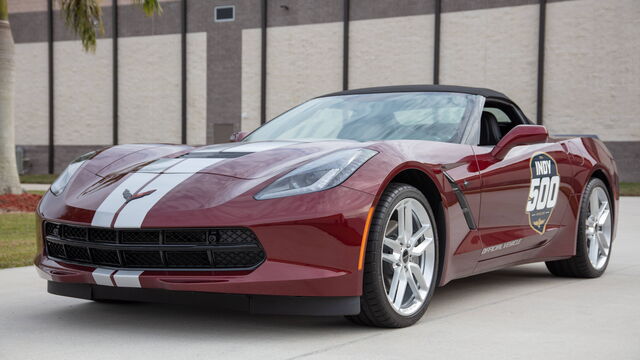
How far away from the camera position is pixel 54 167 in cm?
3138

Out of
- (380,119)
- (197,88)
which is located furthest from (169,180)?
(197,88)

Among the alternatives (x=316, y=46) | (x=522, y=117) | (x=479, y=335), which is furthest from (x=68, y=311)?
(x=316, y=46)

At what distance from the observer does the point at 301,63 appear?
89.8 ft

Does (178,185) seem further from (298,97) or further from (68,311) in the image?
(298,97)

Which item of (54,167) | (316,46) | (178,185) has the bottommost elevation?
(54,167)

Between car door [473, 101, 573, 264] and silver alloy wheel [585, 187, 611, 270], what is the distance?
51 centimetres

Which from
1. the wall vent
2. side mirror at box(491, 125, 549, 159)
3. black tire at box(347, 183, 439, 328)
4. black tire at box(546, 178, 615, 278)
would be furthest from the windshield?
the wall vent

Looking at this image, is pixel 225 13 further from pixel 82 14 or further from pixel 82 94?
pixel 82 14

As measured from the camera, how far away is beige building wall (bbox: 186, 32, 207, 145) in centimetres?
2902

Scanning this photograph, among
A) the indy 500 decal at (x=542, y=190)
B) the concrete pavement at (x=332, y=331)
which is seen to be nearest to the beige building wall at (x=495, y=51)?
the indy 500 decal at (x=542, y=190)

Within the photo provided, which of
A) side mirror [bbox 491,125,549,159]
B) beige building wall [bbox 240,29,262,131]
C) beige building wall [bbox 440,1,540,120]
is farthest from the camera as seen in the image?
beige building wall [bbox 240,29,262,131]

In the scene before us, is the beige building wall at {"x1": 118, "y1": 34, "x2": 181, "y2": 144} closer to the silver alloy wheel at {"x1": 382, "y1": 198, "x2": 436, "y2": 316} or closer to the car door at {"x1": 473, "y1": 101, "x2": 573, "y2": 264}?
the car door at {"x1": 473, "y1": 101, "x2": 573, "y2": 264}

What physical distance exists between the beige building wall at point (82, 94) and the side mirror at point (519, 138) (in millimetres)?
26920

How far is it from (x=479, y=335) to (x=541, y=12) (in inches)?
835
